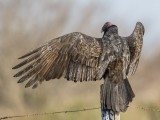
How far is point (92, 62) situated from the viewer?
30.9 ft

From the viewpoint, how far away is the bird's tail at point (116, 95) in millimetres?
8820

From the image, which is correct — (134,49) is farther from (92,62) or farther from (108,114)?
(108,114)

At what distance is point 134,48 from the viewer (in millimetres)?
9859

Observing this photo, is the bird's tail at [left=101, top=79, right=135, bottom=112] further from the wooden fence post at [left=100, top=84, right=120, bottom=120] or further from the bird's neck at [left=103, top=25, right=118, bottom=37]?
the bird's neck at [left=103, top=25, right=118, bottom=37]

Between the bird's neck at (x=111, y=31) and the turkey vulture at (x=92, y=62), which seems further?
the bird's neck at (x=111, y=31)

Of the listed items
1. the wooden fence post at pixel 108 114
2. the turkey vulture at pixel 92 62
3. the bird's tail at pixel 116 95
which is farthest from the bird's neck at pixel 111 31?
the wooden fence post at pixel 108 114

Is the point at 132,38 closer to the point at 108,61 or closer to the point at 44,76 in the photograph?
the point at 108,61

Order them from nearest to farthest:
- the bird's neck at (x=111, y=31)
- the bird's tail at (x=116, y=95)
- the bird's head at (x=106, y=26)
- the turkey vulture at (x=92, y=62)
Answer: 1. the bird's tail at (x=116, y=95)
2. the turkey vulture at (x=92, y=62)
3. the bird's neck at (x=111, y=31)
4. the bird's head at (x=106, y=26)

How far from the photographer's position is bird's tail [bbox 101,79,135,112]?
347 inches

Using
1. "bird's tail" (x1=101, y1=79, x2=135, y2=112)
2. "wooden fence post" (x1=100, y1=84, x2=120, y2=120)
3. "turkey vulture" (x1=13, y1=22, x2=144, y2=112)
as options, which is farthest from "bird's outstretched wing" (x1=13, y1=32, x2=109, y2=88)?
"wooden fence post" (x1=100, y1=84, x2=120, y2=120)

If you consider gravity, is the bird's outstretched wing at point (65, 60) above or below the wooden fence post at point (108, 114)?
above

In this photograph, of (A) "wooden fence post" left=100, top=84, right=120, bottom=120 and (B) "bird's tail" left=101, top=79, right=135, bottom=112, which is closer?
(A) "wooden fence post" left=100, top=84, right=120, bottom=120

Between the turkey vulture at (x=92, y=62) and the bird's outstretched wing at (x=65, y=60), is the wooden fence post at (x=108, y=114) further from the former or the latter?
the bird's outstretched wing at (x=65, y=60)

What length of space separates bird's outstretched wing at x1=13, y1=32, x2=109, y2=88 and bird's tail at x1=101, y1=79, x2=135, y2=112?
1.09ft
